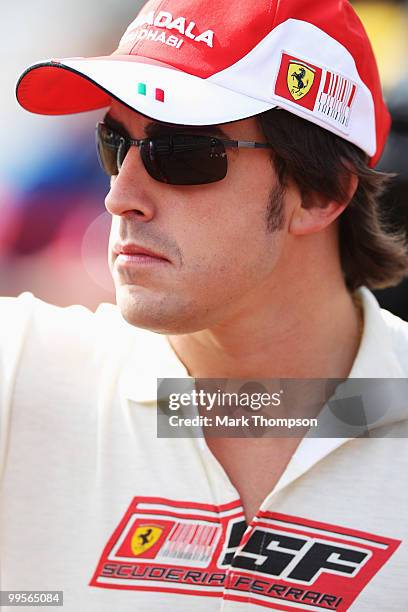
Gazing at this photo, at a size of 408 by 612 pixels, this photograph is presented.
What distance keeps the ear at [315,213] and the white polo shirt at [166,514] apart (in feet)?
1.80

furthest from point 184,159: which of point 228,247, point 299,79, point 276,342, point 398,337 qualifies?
point 398,337

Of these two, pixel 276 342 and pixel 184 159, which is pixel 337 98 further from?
pixel 276 342

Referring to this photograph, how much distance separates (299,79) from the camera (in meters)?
2.57

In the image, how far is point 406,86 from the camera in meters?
5.63

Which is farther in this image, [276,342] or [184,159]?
[276,342]

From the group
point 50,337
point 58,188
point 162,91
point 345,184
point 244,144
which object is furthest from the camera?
point 58,188

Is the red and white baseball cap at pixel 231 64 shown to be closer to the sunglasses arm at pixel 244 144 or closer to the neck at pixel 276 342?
the sunglasses arm at pixel 244 144

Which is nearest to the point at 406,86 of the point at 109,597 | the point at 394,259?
the point at 394,259

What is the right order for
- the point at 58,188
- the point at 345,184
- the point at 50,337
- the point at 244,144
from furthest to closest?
the point at 58,188, the point at 345,184, the point at 50,337, the point at 244,144

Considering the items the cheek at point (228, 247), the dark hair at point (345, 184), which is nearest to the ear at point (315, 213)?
the dark hair at point (345, 184)

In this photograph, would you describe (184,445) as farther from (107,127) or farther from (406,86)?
(406,86)

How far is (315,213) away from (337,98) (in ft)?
1.14

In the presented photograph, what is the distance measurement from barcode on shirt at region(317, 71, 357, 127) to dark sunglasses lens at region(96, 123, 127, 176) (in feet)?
1.83

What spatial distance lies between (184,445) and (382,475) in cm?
54
